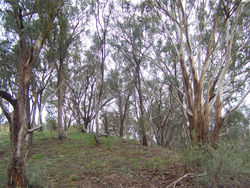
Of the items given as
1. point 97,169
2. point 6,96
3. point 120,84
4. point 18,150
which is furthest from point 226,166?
point 120,84

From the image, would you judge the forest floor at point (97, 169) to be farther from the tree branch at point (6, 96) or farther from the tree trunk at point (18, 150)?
the tree branch at point (6, 96)

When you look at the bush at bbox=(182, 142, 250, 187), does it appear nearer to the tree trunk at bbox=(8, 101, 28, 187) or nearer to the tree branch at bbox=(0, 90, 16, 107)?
the tree trunk at bbox=(8, 101, 28, 187)

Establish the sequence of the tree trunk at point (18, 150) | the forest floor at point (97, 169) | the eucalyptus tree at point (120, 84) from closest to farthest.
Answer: the tree trunk at point (18, 150), the forest floor at point (97, 169), the eucalyptus tree at point (120, 84)

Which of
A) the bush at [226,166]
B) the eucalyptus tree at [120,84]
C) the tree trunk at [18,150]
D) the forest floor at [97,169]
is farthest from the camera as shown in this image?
the eucalyptus tree at [120,84]

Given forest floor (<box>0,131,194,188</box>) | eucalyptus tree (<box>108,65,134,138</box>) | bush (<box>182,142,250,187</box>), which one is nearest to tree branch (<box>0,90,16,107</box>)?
forest floor (<box>0,131,194,188</box>)

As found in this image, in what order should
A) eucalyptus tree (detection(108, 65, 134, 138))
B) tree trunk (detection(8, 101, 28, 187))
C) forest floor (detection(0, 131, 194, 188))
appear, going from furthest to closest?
eucalyptus tree (detection(108, 65, 134, 138)), forest floor (detection(0, 131, 194, 188)), tree trunk (detection(8, 101, 28, 187))

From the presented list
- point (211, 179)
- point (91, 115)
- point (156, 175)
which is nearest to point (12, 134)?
point (156, 175)

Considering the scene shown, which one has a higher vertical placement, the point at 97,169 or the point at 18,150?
the point at 18,150

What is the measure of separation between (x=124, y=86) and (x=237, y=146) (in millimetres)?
14110

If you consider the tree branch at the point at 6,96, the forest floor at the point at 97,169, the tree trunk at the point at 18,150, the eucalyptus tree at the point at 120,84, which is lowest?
the forest floor at the point at 97,169

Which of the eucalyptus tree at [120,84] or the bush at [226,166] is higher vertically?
the eucalyptus tree at [120,84]

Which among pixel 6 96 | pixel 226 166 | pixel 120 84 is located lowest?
pixel 226 166

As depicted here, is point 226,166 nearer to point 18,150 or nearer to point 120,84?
point 18,150

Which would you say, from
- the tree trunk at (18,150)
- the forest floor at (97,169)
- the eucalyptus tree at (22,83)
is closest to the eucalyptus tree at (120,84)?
the forest floor at (97,169)
